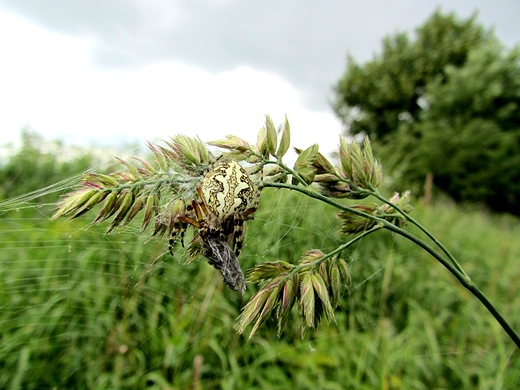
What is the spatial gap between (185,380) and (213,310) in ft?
1.44

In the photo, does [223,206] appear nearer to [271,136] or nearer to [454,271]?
[271,136]

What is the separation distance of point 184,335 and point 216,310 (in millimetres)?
275

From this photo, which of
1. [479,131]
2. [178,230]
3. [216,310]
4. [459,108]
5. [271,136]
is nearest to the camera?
[271,136]

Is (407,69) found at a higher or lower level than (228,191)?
higher

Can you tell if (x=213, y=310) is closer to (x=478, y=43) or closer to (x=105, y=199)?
(x=105, y=199)

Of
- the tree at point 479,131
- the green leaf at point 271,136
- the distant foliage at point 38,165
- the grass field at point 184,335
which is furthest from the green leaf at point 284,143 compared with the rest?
the tree at point 479,131

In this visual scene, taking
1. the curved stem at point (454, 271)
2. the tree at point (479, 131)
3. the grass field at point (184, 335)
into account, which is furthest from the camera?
the tree at point (479, 131)

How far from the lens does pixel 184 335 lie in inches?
89.5

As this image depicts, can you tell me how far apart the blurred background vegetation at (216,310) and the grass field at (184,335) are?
0.04ft

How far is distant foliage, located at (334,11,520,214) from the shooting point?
711 inches

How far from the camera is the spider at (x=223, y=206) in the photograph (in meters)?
0.74

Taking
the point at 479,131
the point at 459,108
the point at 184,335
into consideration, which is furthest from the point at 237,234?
the point at 459,108

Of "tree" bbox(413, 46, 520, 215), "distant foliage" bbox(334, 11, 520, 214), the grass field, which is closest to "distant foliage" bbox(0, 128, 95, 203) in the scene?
the grass field

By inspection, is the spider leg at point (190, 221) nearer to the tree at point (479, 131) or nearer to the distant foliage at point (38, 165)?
the distant foliage at point (38, 165)
